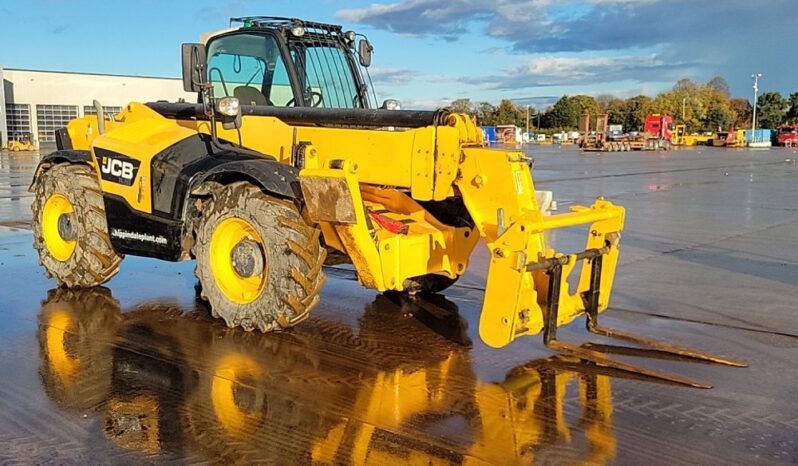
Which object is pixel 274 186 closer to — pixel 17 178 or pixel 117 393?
pixel 117 393

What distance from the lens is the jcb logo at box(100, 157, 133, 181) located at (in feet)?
23.6

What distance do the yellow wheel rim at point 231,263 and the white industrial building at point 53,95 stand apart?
5410 centimetres

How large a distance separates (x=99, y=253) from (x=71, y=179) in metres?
0.84

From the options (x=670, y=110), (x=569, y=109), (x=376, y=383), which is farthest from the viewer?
(x=569, y=109)

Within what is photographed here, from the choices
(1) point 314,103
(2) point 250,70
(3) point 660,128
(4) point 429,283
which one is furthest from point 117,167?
(3) point 660,128

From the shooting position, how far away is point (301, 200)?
6.11 m

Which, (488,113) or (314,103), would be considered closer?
(314,103)

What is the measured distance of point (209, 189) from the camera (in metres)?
6.60

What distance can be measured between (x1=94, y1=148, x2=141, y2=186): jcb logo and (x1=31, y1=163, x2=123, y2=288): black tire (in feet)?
1.33

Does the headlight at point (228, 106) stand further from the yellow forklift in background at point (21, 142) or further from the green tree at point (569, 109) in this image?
the green tree at point (569, 109)

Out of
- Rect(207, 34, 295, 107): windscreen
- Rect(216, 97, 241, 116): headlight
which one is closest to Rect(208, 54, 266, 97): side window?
Rect(207, 34, 295, 107): windscreen

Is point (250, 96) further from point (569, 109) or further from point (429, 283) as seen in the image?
point (569, 109)

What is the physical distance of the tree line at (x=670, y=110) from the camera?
313ft

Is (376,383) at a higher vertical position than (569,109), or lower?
lower
